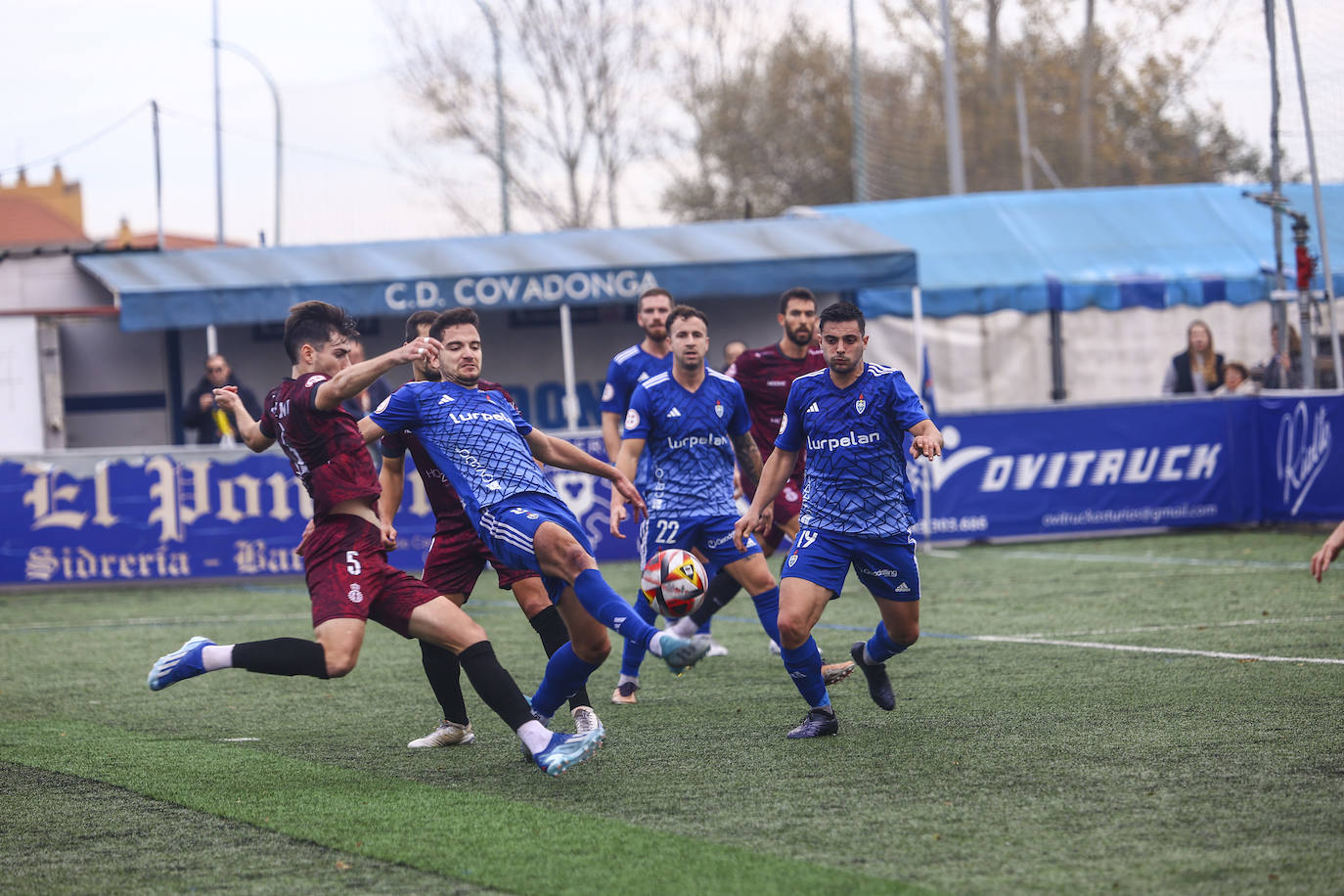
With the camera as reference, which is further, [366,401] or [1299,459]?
[1299,459]

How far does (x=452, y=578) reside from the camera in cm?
711

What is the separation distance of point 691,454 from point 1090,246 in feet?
54.8

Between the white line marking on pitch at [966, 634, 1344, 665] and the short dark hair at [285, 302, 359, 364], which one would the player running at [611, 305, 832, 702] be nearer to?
the white line marking on pitch at [966, 634, 1344, 665]

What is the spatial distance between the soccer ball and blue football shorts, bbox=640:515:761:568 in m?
1.63

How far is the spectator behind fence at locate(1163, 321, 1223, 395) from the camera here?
58.2ft

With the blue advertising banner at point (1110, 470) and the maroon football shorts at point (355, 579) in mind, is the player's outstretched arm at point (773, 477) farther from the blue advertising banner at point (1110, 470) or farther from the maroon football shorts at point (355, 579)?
the blue advertising banner at point (1110, 470)

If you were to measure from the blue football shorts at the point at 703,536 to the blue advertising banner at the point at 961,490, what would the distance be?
21.9 ft

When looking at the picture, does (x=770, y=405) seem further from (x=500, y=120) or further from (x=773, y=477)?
(x=500, y=120)

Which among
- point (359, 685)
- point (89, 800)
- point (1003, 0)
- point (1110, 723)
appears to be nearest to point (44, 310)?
point (359, 685)

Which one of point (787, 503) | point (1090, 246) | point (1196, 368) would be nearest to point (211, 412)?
point (787, 503)

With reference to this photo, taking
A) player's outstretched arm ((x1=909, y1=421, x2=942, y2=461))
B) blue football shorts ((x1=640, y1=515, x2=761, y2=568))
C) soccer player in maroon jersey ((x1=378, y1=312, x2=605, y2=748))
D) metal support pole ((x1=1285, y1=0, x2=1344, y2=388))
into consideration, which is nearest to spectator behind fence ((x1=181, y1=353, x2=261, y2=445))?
blue football shorts ((x1=640, y1=515, x2=761, y2=568))

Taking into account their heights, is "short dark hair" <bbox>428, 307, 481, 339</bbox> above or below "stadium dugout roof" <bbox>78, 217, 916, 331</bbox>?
below

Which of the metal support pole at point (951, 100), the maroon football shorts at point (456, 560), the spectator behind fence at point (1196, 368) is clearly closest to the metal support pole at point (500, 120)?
the metal support pole at point (951, 100)

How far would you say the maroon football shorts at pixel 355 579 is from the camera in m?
6.15
